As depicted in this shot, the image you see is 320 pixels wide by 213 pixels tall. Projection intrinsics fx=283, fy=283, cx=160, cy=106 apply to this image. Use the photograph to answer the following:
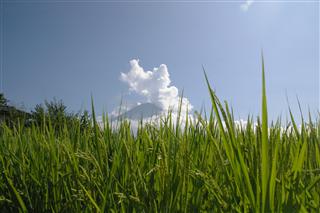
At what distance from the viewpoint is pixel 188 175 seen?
969 millimetres

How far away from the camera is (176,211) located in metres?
1.01

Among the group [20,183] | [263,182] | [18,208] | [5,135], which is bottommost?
[18,208]

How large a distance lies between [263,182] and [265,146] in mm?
91

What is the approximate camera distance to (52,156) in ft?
4.99

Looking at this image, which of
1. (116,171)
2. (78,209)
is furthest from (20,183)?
(116,171)

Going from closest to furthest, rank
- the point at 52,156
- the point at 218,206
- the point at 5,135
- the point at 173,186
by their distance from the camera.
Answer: the point at 218,206
the point at 173,186
the point at 52,156
the point at 5,135

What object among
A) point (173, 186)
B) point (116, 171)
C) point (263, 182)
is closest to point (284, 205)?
point (263, 182)

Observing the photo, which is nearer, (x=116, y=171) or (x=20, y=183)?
(x=116, y=171)

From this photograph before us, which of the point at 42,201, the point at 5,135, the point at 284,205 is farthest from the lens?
the point at 5,135

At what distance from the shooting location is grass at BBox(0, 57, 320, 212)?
692 mm

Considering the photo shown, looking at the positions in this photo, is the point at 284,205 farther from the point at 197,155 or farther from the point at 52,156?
the point at 52,156

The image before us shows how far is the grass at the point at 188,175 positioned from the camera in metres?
0.69

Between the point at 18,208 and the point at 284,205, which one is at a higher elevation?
the point at 284,205

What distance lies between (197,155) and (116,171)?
0.36 meters
